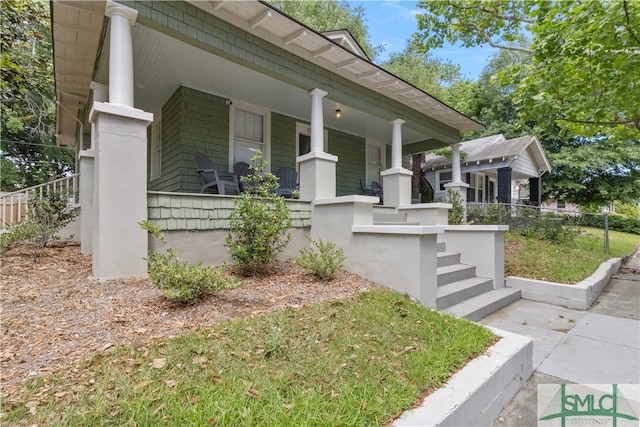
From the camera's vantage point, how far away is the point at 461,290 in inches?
170

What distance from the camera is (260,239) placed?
151 inches

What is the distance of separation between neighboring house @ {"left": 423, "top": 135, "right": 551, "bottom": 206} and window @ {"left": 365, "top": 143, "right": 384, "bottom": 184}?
9.89 feet

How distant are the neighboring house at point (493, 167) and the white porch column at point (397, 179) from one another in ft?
16.9

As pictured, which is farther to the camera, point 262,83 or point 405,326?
point 262,83

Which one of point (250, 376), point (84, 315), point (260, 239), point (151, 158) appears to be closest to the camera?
point (250, 376)

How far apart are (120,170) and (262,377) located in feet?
9.00

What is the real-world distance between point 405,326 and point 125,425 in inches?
84.9

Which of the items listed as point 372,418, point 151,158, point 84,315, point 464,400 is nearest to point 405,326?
→ point 464,400

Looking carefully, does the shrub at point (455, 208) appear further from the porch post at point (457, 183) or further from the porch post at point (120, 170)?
the porch post at point (120, 170)

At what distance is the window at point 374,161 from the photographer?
9.66 m

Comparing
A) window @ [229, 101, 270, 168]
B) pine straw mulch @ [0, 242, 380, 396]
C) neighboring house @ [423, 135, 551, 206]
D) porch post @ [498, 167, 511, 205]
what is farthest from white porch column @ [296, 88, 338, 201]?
porch post @ [498, 167, 511, 205]

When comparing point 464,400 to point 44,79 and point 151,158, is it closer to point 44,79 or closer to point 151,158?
point 151,158

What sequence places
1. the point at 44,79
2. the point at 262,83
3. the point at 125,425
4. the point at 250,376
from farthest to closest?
the point at 44,79 < the point at 262,83 < the point at 250,376 < the point at 125,425

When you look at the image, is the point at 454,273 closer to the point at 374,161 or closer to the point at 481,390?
the point at 481,390
